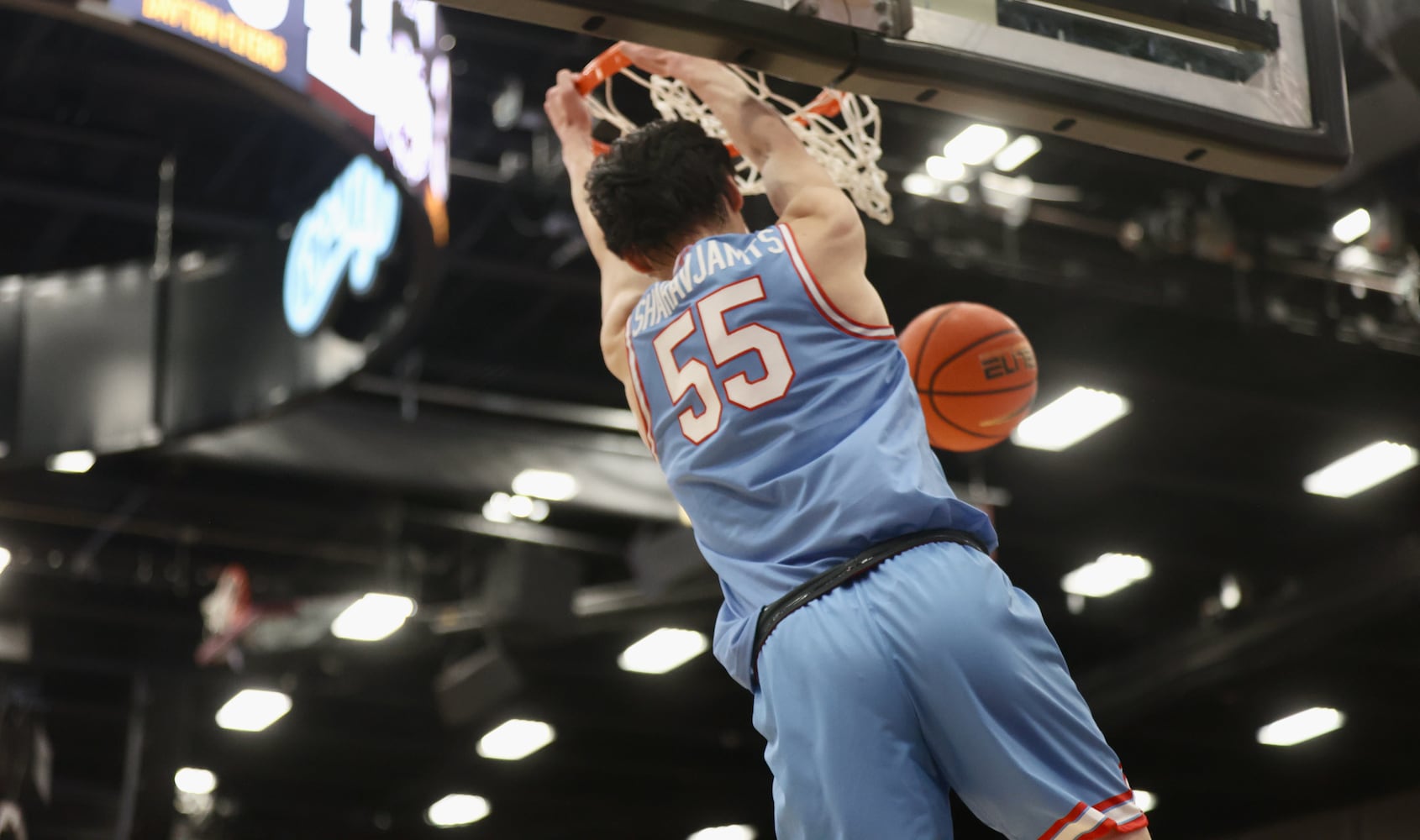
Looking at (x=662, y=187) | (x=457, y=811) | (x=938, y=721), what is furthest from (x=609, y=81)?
(x=457, y=811)

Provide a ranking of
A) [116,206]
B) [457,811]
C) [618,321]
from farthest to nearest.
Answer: [457,811]
[116,206]
[618,321]

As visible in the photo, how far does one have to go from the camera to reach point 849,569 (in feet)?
7.93

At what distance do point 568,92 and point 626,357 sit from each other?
77 centimetres

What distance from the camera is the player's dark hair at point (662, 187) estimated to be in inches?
110

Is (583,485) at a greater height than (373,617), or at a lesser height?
greater

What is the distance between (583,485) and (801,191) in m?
8.29

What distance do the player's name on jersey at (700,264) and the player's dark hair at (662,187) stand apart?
0.32 ft

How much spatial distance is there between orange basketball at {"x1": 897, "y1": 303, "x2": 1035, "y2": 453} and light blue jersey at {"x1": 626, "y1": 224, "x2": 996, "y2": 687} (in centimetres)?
209

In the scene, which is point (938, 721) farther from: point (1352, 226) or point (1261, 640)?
point (1261, 640)

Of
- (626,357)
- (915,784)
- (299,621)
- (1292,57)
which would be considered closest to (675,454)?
(626,357)

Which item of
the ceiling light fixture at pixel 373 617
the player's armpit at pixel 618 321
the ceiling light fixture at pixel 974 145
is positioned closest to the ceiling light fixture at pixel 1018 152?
the ceiling light fixture at pixel 974 145

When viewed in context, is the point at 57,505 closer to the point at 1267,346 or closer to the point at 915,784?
the point at 1267,346

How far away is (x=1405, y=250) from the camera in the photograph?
912 centimetres

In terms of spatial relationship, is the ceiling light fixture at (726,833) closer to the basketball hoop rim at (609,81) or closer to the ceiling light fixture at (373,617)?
the ceiling light fixture at (373,617)
